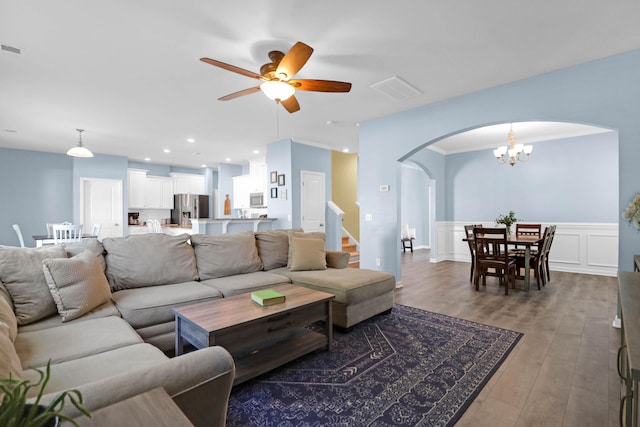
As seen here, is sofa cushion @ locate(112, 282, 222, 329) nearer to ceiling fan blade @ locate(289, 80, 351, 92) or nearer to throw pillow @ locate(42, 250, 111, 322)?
throw pillow @ locate(42, 250, 111, 322)

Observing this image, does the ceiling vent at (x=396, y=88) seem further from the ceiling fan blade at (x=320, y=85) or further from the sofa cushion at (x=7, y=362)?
the sofa cushion at (x=7, y=362)

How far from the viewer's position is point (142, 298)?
2.44m

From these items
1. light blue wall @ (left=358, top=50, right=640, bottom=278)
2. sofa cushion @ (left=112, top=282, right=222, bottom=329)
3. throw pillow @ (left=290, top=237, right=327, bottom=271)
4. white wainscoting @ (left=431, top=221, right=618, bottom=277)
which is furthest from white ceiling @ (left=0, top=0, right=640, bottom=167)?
white wainscoting @ (left=431, top=221, right=618, bottom=277)

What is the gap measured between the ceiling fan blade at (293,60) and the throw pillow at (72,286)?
2123mm

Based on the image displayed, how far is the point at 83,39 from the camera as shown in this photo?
2631mm

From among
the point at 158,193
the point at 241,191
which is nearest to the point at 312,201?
the point at 241,191

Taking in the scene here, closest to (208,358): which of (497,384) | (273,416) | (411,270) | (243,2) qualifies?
(273,416)

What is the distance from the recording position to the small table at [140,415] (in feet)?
2.45

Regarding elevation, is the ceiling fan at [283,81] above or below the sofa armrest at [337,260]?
above

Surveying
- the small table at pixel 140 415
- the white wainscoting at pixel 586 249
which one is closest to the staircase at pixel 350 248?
the white wainscoting at pixel 586 249

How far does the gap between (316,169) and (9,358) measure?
5871 millimetres

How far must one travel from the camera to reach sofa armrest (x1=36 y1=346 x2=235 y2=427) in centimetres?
94

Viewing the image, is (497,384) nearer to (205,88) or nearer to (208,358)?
(208,358)

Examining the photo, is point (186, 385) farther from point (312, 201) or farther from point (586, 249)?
point (586, 249)
